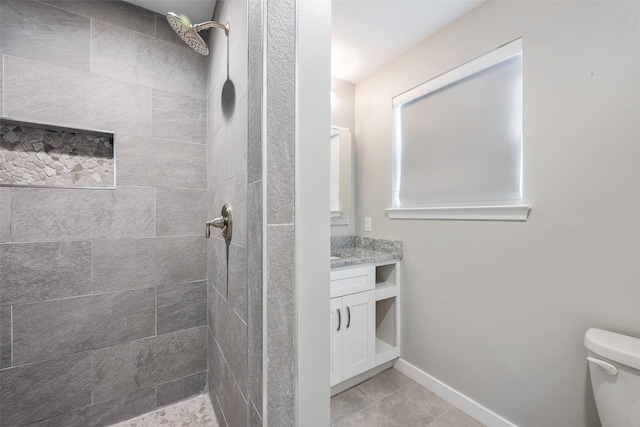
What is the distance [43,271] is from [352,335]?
68.6 inches

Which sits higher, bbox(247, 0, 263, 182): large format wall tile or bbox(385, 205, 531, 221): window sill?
bbox(247, 0, 263, 182): large format wall tile

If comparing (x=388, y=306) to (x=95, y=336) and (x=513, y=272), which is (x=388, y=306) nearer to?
(x=513, y=272)

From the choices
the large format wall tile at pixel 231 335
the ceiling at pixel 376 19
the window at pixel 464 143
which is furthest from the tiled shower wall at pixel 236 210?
the window at pixel 464 143

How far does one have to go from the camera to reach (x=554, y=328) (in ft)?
3.82

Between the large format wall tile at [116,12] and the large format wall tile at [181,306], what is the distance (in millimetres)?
1568

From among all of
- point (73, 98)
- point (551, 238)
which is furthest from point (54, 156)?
point (551, 238)

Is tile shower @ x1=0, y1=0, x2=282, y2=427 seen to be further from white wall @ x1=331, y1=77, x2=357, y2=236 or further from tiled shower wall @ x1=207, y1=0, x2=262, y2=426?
white wall @ x1=331, y1=77, x2=357, y2=236

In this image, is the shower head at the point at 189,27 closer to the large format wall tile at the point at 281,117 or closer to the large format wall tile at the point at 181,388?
the large format wall tile at the point at 281,117

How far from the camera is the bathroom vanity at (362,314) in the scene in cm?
159

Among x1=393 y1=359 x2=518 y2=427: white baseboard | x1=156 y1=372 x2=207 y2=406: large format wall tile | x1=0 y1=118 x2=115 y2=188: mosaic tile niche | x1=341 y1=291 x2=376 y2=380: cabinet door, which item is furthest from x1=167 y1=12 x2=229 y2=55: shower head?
x1=393 y1=359 x2=518 y2=427: white baseboard

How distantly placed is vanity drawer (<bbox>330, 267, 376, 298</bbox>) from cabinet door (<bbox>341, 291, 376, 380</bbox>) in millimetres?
41

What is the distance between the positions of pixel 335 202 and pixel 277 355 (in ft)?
5.46

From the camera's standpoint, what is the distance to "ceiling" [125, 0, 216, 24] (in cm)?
143

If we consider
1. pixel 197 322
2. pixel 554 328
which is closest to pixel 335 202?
pixel 197 322
